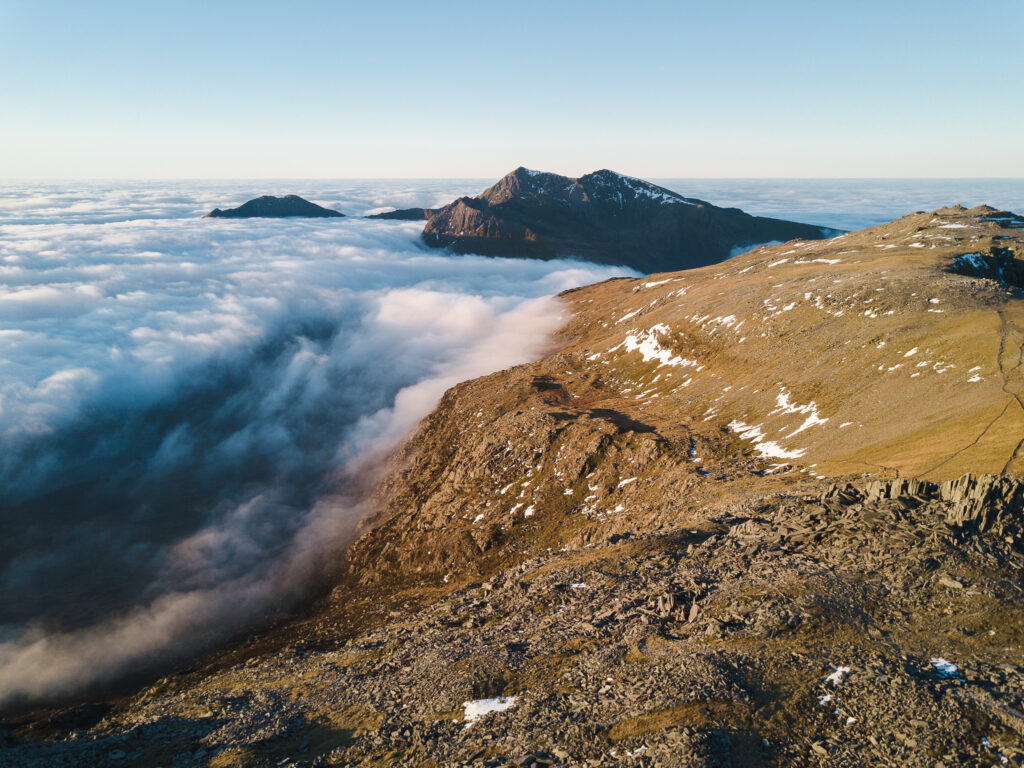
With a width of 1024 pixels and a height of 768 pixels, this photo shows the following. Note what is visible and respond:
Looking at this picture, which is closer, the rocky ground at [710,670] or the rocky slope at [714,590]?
the rocky ground at [710,670]

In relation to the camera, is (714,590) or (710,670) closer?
(710,670)

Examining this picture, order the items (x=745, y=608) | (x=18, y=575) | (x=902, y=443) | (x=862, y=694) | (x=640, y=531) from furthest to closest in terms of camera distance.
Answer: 1. (x=18, y=575)
2. (x=640, y=531)
3. (x=902, y=443)
4. (x=745, y=608)
5. (x=862, y=694)

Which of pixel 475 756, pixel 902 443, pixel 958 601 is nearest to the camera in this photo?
pixel 475 756

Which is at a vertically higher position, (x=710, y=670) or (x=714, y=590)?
(x=710, y=670)

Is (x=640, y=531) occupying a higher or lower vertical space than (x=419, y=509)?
higher

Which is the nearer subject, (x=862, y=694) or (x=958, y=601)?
(x=862, y=694)

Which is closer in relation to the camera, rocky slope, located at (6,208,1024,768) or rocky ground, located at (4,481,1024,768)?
rocky ground, located at (4,481,1024,768)

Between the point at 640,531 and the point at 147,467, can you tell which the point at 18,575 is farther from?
the point at 640,531

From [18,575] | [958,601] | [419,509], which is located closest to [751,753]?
[958,601]
